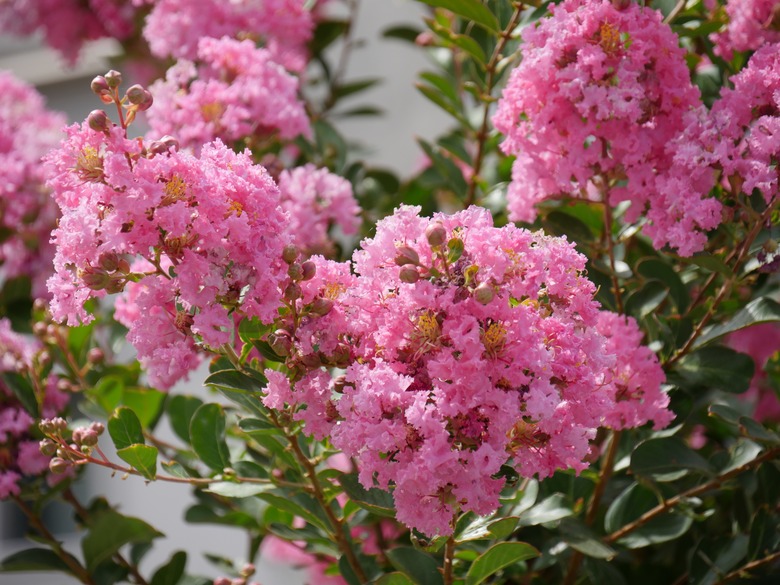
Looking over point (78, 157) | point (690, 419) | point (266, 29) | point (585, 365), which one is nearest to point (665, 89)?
point (585, 365)

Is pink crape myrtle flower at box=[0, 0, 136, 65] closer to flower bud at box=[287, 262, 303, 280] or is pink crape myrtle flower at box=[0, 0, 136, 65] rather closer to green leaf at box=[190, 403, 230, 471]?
green leaf at box=[190, 403, 230, 471]

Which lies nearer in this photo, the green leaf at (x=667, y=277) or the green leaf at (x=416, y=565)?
the green leaf at (x=416, y=565)

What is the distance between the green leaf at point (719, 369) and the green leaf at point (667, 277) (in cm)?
7

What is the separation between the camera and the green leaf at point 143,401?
1.42 m

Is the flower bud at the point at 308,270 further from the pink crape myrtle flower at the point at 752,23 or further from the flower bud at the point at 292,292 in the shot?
the pink crape myrtle flower at the point at 752,23

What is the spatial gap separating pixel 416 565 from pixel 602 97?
50cm

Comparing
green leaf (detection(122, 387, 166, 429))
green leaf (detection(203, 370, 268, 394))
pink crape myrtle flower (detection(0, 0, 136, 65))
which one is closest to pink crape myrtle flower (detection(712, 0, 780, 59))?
green leaf (detection(203, 370, 268, 394))

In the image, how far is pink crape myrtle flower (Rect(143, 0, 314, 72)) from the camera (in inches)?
59.3

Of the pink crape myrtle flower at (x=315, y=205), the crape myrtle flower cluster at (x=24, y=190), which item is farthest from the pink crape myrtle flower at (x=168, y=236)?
the crape myrtle flower cluster at (x=24, y=190)

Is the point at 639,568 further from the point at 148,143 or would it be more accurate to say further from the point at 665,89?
the point at 148,143

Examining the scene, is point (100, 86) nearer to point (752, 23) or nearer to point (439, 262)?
point (439, 262)

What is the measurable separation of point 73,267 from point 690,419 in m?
0.81

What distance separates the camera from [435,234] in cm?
77

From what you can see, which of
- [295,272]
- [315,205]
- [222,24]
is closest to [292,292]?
[295,272]
